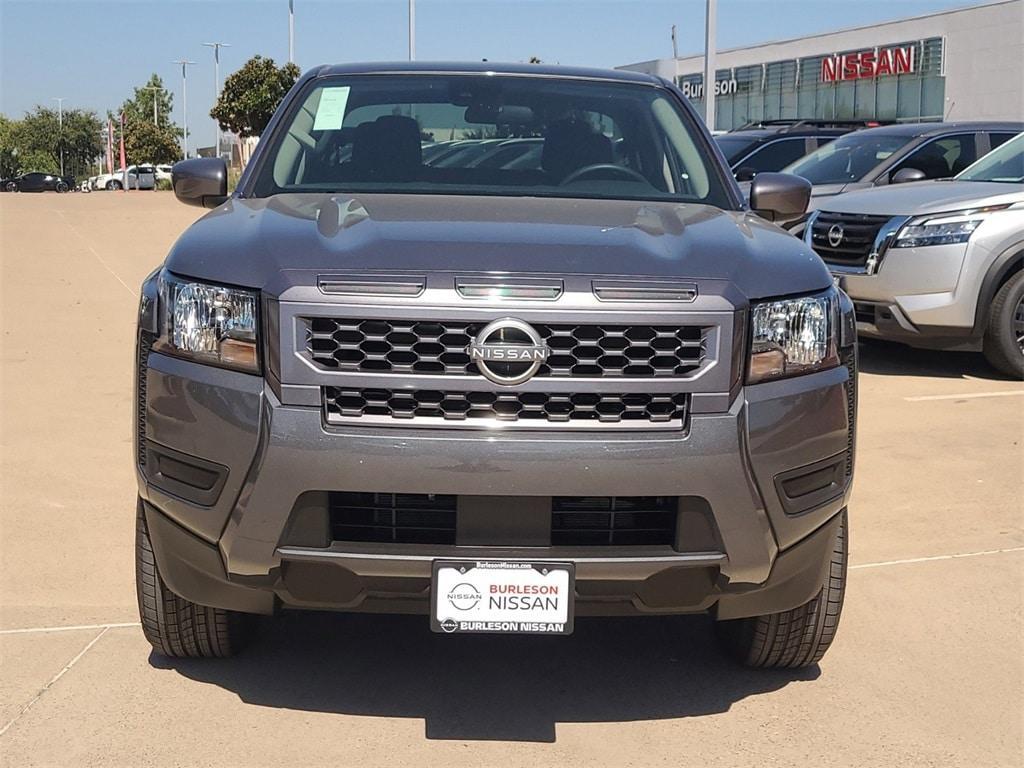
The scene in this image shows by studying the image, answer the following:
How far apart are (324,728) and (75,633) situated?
1070 mm

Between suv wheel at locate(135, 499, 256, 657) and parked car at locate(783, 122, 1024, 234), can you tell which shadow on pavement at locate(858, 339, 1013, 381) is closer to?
parked car at locate(783, 122, 1024, 234)

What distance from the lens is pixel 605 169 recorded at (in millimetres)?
4539

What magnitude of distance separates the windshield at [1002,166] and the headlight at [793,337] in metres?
6.80

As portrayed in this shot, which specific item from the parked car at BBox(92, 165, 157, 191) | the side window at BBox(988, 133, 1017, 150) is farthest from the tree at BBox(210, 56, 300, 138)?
the side window at BBox(988, 133, 1017, 150)

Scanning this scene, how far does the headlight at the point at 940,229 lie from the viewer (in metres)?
8.87

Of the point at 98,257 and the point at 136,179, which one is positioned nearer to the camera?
the point at 98,257

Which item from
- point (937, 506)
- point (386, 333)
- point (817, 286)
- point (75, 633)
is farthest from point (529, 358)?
point (937, 506)

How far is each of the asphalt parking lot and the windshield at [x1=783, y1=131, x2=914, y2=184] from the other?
255 inches

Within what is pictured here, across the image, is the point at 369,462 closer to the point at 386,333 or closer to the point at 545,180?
the point at 386,333

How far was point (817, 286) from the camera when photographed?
11.2 ft

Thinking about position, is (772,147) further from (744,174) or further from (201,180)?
(201,180)

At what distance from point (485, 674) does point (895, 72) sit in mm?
47337

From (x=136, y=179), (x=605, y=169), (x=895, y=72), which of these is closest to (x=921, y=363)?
(x=605, y=169)

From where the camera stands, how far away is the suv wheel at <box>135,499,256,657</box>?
3641 mm
